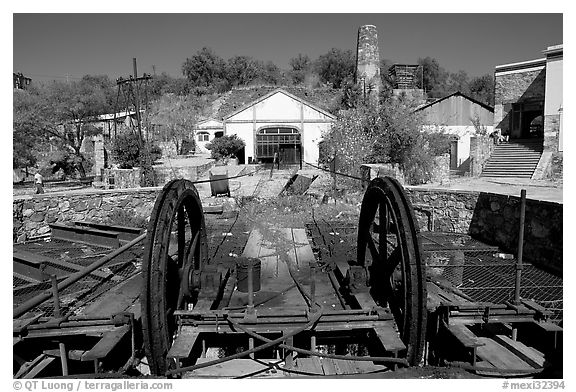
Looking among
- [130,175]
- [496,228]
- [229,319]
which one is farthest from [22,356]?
[130,175]

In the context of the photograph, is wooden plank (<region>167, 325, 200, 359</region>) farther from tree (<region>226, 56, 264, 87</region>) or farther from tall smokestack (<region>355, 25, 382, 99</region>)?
tree (<region>226, 56, 264, 87</region>)

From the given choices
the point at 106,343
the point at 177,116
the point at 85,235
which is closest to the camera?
the point at 106,343

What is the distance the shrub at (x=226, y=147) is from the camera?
2489cm

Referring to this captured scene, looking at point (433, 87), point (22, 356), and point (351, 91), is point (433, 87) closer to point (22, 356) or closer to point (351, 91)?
point (351, 91)

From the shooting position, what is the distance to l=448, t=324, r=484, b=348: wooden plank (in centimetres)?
396

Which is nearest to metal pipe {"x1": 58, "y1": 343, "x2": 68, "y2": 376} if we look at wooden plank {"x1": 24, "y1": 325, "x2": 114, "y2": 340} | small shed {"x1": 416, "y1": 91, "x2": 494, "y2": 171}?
wooden plank {"x1": 24, "y1": 325, "x2": 114, "y2": 340}

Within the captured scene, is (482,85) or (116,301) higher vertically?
(482,85)

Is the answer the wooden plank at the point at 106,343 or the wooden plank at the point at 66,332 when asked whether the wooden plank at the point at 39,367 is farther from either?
the wooden plank at the point at 106,343

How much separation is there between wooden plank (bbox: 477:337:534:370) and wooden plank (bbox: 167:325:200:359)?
253 centimetres

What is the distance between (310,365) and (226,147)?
68.8ft

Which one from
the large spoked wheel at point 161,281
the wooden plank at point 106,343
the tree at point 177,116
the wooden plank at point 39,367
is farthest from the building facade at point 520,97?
the wooden plank at point 39,367

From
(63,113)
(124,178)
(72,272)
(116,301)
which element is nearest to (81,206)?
(124,178)

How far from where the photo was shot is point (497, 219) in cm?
986

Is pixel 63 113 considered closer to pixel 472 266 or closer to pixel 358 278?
pixel 472 266
